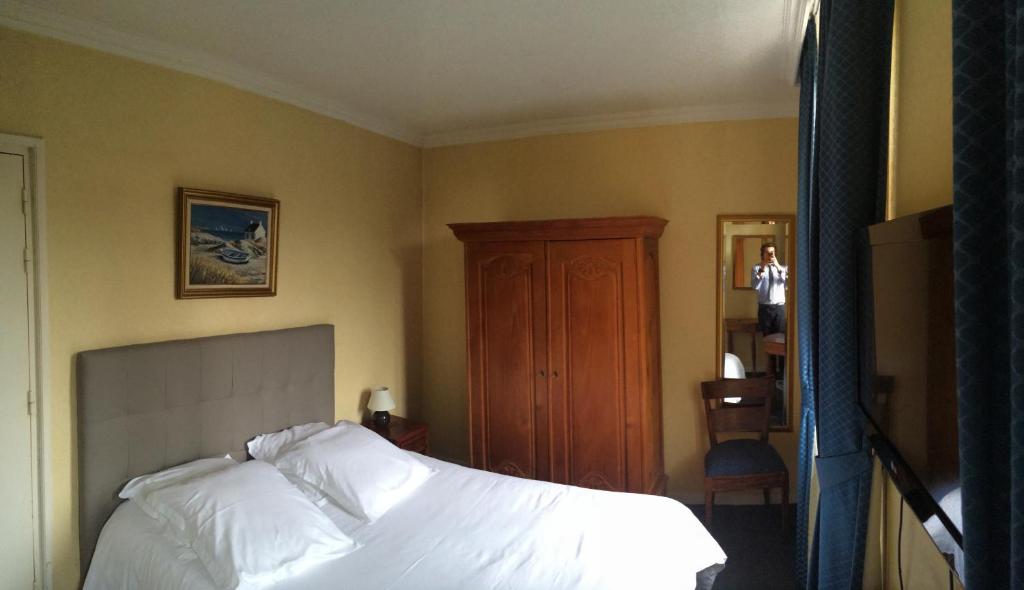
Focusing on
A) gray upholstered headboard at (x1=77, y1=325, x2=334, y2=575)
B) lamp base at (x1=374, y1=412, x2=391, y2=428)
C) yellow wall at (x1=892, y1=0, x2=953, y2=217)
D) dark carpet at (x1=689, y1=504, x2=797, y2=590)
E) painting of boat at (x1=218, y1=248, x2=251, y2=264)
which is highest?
yellow wall at (x1=892, y1=0, x2=953, y2=217)

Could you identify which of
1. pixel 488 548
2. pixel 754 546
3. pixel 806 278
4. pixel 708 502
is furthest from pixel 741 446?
pixel 488 548

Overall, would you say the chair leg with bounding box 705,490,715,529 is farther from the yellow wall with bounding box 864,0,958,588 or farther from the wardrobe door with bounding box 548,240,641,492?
the yellow wall with bounding box 864,0,958,588

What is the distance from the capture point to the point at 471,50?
2746 mm

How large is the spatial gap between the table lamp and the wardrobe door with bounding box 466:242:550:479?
567 mm

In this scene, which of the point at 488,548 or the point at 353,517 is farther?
the point at 353,517

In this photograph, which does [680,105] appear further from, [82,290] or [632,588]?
[82,290]

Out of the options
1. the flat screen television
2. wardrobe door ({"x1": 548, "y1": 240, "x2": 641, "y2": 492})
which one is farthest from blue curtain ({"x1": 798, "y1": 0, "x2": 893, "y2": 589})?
wardrobe door ({"x1": 548, "y1": 240, "x2": 641, "y2": 492})

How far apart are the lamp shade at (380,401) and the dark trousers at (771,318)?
2.56 metres

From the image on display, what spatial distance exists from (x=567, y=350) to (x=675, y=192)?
4.47 ft

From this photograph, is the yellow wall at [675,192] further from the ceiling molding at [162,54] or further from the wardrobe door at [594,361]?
the ceiling molding at [162,54]

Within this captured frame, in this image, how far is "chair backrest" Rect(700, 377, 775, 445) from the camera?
3543 millimetres

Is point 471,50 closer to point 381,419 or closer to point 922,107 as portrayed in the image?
point 922,107

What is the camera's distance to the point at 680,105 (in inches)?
145

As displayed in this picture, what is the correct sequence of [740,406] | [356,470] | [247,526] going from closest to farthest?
[247,526]
[356,470]
[740,406]
